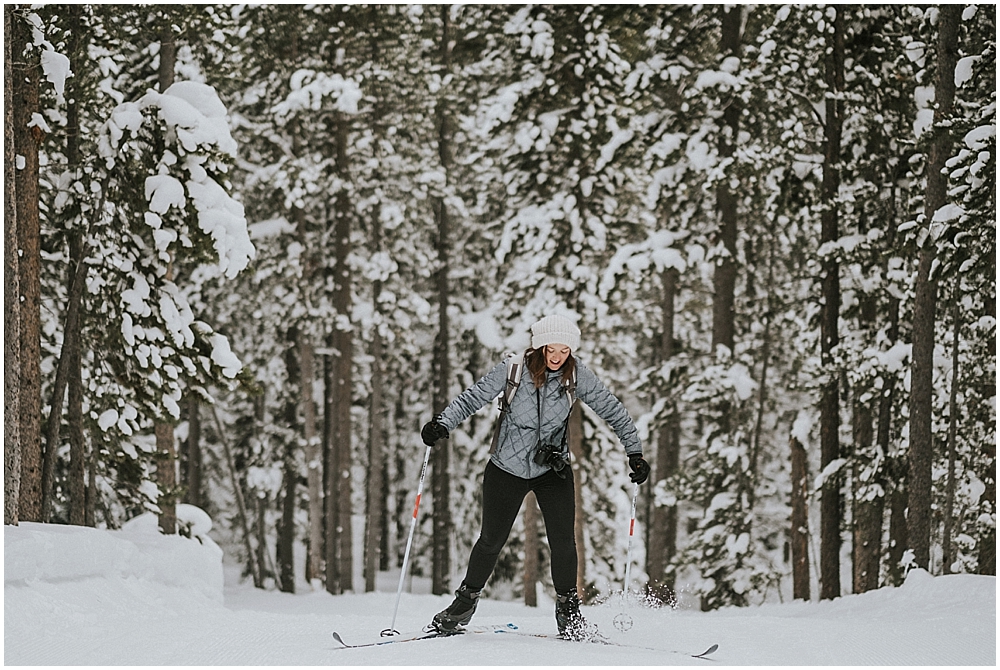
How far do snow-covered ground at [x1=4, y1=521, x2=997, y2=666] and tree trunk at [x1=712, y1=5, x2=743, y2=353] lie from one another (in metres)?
6.77

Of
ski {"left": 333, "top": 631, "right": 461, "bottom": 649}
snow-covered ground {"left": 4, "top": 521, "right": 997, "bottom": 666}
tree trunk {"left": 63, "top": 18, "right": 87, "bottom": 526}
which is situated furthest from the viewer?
tree trunk {"left": 63, "top": 18, "right": 87, "bottom": 526}

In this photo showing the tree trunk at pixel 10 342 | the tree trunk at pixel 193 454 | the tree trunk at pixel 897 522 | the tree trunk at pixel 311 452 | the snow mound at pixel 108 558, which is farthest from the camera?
the tree trunk at pixel 193 454

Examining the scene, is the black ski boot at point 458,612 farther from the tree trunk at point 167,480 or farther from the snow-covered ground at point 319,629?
the tree trunk at point 167,480

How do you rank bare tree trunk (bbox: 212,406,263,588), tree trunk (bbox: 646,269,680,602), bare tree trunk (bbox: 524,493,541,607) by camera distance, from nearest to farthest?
1. bare tree trunk (bbox: 524,493,541,607)
2. tree trunk (bbox: 646,269,680,602)
3. bare tree trunk (bbox: 212,406,263,588)

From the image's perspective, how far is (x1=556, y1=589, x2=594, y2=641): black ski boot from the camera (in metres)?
6.84

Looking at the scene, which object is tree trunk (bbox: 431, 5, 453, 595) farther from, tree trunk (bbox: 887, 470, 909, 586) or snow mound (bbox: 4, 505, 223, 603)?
tree trunk (bbox: 887, 470, 909, 586)

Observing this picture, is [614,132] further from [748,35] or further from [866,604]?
[866,604]

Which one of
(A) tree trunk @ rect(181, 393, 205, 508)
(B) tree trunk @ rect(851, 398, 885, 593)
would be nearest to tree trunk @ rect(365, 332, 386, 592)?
(A) tree trunk @ rect(181, 393, 205, 508)

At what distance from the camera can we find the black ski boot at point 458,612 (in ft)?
22.5

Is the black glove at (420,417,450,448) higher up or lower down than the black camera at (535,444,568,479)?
higher up

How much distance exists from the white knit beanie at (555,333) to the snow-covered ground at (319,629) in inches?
80.2

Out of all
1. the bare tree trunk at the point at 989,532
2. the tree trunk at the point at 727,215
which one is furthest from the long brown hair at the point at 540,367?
the bare tree trunk at the point at 989,532

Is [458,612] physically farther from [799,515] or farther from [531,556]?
[799,515]

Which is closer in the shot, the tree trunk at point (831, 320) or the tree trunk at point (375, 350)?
the tree trunk at point (831, 320)
